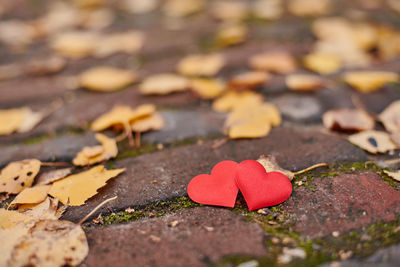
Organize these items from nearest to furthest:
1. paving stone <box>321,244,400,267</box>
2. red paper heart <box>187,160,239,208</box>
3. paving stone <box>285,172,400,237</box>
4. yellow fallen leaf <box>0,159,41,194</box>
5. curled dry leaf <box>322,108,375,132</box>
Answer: paving stone <box>321,244,400,267</box>
paving stone <box>285,172,400,237</box>
red paper heart <box>187,160,239,208</box>
yellow fallen leaf <box>0,159,41,194</box>
curled dry leaf <box>322,108,375,132</box>

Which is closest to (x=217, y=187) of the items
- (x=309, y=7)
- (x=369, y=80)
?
(x=369, y=80)

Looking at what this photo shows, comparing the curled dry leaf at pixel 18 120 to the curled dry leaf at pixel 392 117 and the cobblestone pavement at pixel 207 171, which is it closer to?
the cobblestone pavement at pixel 207 171

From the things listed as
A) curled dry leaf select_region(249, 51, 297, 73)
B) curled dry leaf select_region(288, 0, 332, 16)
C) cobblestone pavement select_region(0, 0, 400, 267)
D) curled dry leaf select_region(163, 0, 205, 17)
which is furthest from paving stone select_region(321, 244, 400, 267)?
curled dry leaf select_region(163, 0, 205, 17)

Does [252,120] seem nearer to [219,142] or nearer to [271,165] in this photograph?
[219,142]

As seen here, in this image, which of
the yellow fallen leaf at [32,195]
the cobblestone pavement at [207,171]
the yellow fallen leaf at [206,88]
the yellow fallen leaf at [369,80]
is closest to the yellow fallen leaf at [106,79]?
the cobblestone pavement at [207,171]

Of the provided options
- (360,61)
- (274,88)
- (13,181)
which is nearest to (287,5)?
(360,61)

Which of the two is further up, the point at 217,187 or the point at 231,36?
the point at 231,36

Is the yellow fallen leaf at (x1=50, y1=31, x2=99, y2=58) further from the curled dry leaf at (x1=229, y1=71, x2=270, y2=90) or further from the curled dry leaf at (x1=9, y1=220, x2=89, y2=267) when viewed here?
the curled dry leaf at (x1=9, y1=220, x2=89, y2=267)
